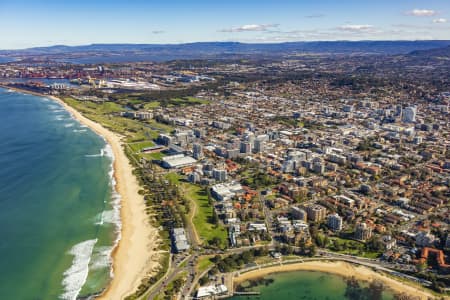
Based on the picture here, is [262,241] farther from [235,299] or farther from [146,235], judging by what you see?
[146,235]

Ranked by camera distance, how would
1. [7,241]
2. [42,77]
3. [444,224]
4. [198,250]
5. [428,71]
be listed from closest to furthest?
[198,250], [7,241], [444,224], [42,77], [428,71]

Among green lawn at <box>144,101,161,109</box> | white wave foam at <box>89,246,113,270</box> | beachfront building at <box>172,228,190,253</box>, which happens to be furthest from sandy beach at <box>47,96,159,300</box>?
green lawn at <box>144,101,161,109</box>

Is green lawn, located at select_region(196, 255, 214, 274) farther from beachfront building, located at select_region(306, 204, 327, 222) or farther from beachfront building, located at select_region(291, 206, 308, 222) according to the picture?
beachfront building, located at select_region(306, 204, 327, 222)

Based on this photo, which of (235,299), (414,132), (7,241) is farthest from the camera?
(414,132)

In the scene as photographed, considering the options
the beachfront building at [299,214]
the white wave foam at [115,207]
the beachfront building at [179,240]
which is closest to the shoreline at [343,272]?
the beachfront building at [179,240]

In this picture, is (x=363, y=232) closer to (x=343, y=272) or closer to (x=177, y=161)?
(x=343, y=272)

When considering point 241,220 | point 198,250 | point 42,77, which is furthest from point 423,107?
point 42,77

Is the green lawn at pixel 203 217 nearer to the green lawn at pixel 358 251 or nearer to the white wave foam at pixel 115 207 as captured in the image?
the white wave foam at pixel 115 207
